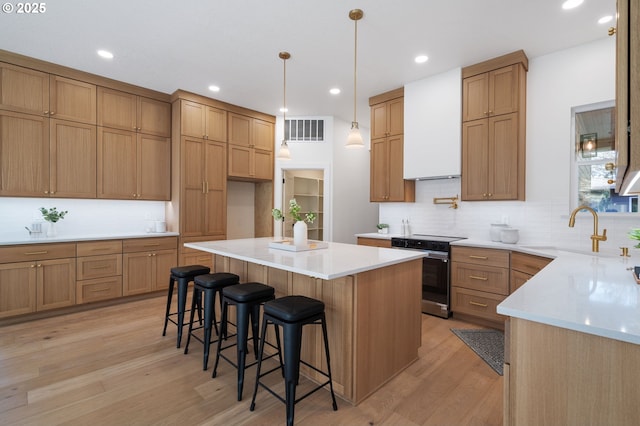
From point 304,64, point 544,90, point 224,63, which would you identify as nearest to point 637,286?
point 544,90

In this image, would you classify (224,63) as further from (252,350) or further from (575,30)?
(575,30)

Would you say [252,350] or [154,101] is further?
[154,101]

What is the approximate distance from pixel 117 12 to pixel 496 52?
3.80 metres

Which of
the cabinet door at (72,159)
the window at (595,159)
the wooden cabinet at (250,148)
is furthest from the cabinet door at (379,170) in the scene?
the cabinet door at (72,159)

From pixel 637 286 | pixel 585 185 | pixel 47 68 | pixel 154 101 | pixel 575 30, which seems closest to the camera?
pixel 637 286

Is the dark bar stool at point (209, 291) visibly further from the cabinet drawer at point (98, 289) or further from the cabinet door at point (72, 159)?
the cabinet door at point (72, 159)

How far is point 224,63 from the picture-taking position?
3.70 m

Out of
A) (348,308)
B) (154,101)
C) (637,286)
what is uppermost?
(154,101)

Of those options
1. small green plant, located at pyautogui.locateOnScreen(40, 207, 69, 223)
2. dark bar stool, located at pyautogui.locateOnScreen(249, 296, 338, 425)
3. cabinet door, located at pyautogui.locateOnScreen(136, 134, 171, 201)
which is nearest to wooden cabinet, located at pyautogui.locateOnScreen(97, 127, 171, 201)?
cabinet door, located at pyautogui.locateOnScreen(136, 134, 171, 201)

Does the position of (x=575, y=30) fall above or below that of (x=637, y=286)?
above

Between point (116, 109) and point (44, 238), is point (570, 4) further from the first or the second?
point (44, 238)

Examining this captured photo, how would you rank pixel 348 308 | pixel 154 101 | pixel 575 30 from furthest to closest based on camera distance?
pixel 154 101 → pixel 575 30 → pixel 348 308

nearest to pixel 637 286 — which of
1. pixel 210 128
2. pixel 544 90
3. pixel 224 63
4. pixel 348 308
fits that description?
pixel 348 308

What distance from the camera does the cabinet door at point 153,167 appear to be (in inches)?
175
